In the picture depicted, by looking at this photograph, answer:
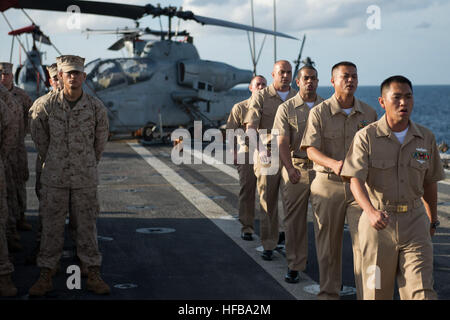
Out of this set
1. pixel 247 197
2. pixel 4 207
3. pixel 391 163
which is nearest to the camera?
pixel 391 163

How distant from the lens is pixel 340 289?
5617mm

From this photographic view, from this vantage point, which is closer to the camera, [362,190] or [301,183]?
[362,190]

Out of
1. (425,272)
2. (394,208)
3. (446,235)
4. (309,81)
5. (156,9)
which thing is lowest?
(446,235)

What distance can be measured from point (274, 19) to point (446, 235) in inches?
792

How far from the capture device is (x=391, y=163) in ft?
14.2

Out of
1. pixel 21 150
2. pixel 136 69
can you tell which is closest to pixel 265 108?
pixel 21 150

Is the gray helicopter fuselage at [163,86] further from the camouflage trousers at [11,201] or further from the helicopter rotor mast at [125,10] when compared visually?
the camouflage trousers at [11,201]

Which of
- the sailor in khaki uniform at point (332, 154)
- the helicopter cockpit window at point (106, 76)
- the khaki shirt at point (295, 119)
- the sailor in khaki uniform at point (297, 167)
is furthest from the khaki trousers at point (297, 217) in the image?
the helicopter cockpit window at point (106, 76)

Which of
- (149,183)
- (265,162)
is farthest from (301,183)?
(149,183)

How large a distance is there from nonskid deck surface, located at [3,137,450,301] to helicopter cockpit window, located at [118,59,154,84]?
791cm

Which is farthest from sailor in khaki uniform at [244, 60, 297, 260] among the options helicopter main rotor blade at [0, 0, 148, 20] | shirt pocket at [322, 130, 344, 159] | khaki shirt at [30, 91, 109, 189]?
helicopter main rotor blade at [0, 0, 148, 20]

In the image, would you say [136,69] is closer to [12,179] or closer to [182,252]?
[12,179]

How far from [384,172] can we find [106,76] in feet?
52.4

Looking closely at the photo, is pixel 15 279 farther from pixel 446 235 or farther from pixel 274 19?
Result: pixel 274 19
